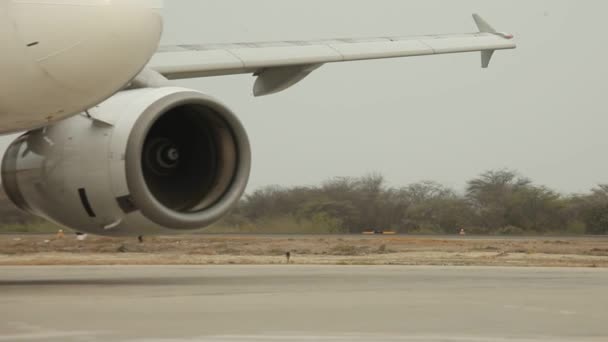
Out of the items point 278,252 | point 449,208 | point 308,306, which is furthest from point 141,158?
point 449,208

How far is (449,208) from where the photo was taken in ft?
133

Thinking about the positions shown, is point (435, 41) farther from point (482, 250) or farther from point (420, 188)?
point (420, 188)

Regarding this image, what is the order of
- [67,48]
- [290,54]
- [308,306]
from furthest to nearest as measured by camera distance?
[290,54] < [308,306] < [67,48]

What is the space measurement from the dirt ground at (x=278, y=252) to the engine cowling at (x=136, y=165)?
640 centimetres

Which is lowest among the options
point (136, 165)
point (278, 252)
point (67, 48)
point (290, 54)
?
point (278, 252)

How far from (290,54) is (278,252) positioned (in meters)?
10.1

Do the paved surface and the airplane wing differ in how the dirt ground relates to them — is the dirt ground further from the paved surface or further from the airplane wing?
the paved surface

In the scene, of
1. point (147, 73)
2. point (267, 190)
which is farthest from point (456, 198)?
point (147, 73)

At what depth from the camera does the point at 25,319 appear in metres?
8.84

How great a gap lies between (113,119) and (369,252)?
12.6 meters

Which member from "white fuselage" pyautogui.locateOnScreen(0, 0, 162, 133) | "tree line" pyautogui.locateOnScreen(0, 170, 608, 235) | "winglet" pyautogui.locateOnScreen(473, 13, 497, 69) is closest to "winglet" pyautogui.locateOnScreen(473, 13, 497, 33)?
"winglet" pyautogui.locateOnScreen(473, 13, 497, 69)

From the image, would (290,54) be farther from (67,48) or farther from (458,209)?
(458,209)

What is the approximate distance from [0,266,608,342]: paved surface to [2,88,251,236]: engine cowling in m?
0.76

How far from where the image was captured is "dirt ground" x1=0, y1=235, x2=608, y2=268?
19.5 m
